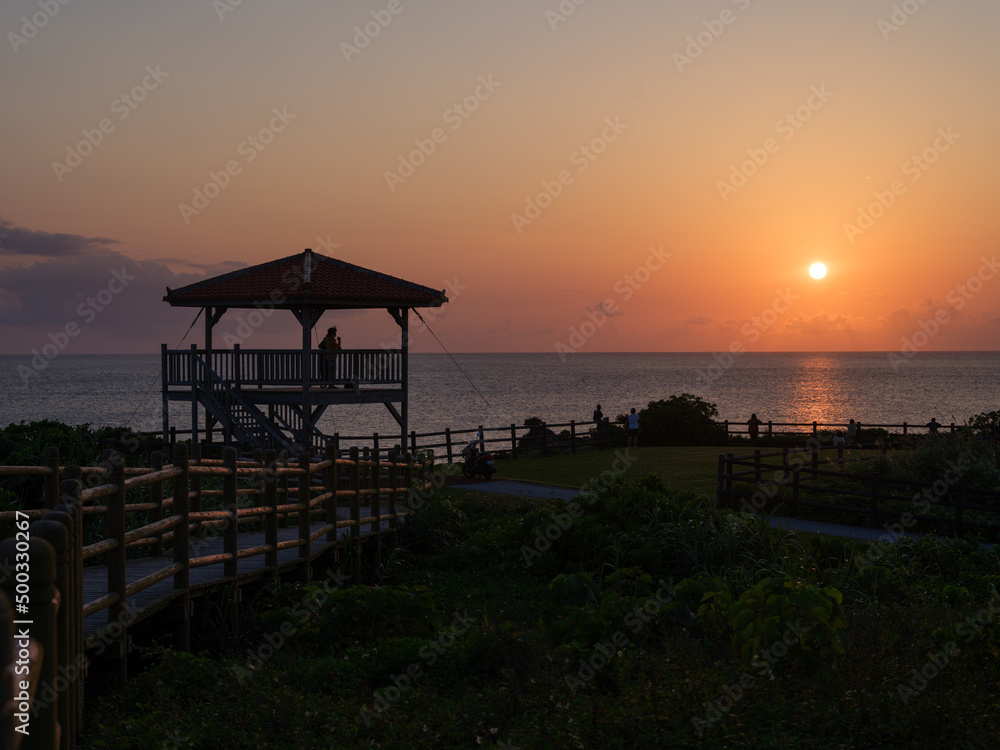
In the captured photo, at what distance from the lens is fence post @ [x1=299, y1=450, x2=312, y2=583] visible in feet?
33.2

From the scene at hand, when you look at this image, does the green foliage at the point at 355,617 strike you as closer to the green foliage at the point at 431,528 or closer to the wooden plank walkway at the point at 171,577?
the wooden plank walkway at the point at 171,577

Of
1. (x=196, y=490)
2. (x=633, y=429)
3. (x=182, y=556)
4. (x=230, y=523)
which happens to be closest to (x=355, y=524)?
(x=196, y=490)

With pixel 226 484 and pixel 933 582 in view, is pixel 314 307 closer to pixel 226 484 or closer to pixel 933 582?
pixel 226 484

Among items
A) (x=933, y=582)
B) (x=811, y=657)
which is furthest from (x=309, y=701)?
(x=933, y=582)

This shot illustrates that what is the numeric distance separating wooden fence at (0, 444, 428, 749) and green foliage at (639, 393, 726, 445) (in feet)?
65.8

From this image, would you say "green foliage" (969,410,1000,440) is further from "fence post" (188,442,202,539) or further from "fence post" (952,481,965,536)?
"fence post" (188,442,202,539)

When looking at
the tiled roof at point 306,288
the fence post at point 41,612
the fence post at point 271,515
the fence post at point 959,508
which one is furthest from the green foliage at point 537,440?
the fence post at point 41,612

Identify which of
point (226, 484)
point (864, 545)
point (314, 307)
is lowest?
point (864, 545)

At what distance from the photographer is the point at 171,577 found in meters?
8.00

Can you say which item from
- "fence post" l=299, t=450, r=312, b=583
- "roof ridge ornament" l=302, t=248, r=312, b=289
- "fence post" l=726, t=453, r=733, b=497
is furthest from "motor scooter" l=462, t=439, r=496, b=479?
"fence post" l=299, t=450, r=312, b=583

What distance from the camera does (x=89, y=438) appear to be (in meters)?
22.0

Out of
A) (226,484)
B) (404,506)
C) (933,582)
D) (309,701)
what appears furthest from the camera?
(404,506)

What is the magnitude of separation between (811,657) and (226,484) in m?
5.66

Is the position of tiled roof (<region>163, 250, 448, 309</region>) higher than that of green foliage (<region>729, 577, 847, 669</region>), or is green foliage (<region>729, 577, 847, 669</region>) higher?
tiled roof (<region>163, 250, 448, 309</region>)
